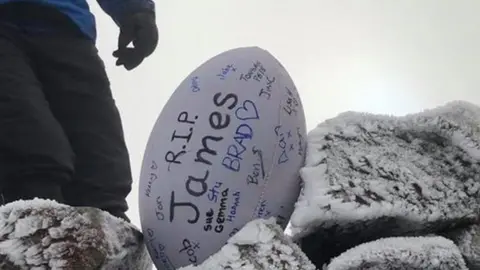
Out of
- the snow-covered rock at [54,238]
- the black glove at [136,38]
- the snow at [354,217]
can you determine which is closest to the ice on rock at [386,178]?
the snow at [354,217]

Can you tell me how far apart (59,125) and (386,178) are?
34 centimetres

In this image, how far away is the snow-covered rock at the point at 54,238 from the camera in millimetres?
465

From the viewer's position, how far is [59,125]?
0.73m

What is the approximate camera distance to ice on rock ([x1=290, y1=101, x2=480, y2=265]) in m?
0.53

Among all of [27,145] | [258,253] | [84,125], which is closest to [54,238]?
[258,253]

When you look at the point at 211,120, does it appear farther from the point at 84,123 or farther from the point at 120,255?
the point at 84,123

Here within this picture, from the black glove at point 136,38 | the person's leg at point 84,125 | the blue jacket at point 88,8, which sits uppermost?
the blue jacket at point 88,8

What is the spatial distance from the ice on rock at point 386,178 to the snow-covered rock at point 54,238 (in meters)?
0.13

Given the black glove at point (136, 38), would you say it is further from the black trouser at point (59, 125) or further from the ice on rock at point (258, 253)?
the ice on rock at point (258, 253)

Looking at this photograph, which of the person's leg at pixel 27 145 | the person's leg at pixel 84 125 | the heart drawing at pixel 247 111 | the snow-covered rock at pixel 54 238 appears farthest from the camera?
the person's leg at pixel 84 125

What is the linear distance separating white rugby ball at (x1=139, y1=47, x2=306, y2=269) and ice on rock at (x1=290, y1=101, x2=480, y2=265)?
3 centimetres

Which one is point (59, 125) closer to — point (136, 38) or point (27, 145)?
point (27, 145)

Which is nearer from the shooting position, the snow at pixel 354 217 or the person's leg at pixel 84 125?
Answer: the snow at pixel 354 217

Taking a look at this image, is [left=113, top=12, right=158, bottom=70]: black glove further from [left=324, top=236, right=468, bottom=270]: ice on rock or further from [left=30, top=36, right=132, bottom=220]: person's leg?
[left=324, top=236, right=468, bottom=270]: ice on rock
